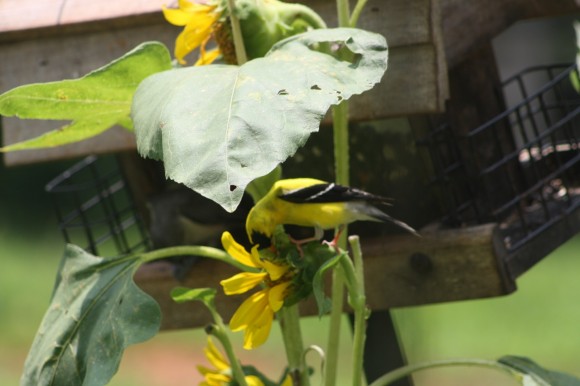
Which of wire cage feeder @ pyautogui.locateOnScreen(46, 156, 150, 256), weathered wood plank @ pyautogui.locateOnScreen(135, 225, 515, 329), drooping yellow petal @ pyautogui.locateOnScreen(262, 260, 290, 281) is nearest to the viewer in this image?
drooping yellow petal @ pyautogui.locateOnScreen(262, 260, 290, 281)

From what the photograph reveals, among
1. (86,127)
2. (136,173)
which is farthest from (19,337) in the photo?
(86,127)

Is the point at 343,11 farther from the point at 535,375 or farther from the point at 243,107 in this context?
the point at 535,375

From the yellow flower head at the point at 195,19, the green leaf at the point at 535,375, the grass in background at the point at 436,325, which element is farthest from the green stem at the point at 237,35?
the grass in background at the point at 436,325

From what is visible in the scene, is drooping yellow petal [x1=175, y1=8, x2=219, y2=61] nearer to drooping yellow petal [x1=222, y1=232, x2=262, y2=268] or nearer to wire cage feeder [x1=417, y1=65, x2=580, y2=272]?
drooping yellow petal [x1=222, y1=232, x2=262, y2=268]

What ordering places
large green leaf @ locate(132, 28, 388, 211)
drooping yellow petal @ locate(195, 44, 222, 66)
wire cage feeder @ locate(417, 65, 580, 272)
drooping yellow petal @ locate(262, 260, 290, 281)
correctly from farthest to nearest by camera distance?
wire cage feeder @ locate(417, 65, 580, 272) < drooping yellow petal @ locate(195, 44, 222, 66) < drooping yellow petal @ locate(262, 260, 290, 281) < large green leaf @ locate(132, 28, 388, 211)

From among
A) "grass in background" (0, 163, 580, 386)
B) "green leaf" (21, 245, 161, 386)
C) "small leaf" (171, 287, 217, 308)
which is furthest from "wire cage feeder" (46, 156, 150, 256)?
"small leaf" (171, 287, 217, 308)

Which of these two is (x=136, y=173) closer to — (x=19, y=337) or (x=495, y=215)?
(x=495, y=215)
